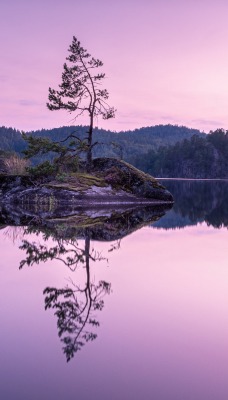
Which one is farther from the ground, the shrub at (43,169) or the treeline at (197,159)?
the treeline at (197,159)

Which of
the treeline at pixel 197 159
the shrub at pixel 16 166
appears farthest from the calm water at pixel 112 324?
the treeline at pixel 197 159

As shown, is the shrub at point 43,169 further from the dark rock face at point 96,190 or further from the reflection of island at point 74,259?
the reflection of island at point 74,259

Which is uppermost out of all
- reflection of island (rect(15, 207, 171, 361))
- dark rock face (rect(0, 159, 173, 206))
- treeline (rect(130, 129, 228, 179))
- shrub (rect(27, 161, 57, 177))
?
treeline (rect(130, 129, 228, 179))

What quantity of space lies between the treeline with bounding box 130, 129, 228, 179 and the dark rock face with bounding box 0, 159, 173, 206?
451 ft

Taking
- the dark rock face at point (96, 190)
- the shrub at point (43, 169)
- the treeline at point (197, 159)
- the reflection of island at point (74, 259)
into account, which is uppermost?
the treeline at point (197, 159)

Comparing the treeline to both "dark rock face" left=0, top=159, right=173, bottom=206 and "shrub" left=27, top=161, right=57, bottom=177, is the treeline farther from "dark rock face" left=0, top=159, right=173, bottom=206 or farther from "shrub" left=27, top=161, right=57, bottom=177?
"shrub" left=27, top=161, right=57, bottom=177

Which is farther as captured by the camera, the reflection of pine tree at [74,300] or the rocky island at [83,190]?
the rocky island at [83,190]

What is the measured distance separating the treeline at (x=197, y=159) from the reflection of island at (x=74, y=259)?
Result: 6051 inches

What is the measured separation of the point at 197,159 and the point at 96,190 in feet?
484

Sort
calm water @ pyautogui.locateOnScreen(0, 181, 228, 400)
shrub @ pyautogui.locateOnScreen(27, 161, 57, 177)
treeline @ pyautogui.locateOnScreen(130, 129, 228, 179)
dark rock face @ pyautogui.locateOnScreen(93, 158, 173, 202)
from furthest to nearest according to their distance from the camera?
treeline @ pyautogui.locateOnScreen(130, 129, 228, 179) → dark rock face @ pyautogui.locateOnScreen(93, 158, 173, 202) → shrub @ pyautogui.locateOnScreen(27, 161, 57, 177) → calm water @ pyautogui.locateOnScreen(0, 181, 228, 400)

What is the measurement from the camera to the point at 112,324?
5730 mm

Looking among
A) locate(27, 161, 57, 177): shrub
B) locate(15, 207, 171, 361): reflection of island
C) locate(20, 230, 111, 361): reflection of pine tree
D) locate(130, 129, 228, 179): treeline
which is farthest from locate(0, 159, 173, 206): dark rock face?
locate(130, 129, 228, 179): treeline

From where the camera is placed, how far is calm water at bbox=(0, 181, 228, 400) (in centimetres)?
417

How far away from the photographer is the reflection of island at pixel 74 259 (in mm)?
5543
